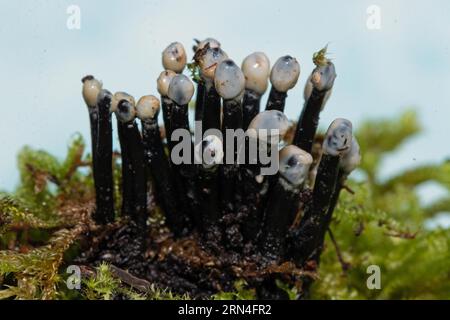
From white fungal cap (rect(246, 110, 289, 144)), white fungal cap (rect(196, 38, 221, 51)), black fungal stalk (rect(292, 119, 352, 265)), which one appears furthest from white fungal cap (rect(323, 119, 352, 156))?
white fungal cap (rect(196, 38, 221, 51))

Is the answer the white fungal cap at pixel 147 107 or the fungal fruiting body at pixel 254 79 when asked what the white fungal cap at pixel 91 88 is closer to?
the white fungal cap at pixel 147 107

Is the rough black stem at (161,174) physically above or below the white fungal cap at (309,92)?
below

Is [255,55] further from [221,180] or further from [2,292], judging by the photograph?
[2,292]

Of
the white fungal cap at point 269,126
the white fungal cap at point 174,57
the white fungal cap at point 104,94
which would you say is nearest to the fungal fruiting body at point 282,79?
the white fungal cap at point 269,126

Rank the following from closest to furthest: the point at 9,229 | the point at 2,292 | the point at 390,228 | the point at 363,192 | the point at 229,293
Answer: the point at 2,292
the point at 229,293
the point at 9,229
the point at 390,228
the point at 363,192

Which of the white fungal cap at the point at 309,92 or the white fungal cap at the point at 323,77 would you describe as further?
the white fungal cap at the point at 309,92

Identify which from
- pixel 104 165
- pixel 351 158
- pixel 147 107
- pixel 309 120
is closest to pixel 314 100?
pixel 309 120

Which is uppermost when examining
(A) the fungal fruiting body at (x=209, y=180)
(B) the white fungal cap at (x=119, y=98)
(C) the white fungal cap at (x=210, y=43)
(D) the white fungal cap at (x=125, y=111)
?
(C) the white fungal cap at (x=210, y=43)
